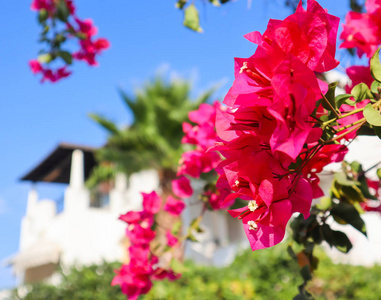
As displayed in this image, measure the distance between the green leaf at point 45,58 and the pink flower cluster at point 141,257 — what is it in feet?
2.65

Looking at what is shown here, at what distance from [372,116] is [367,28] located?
0.58 meters

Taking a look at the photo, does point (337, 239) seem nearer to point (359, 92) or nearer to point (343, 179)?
point (343, 179)

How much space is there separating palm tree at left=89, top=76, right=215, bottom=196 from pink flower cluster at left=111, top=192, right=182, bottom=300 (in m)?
7.67

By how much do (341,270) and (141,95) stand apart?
636cm

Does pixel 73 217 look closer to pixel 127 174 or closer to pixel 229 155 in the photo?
pixel 127 174

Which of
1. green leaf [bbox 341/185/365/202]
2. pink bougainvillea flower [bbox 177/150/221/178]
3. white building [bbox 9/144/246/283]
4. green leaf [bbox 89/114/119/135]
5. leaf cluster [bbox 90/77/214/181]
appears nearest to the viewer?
green leaf [bbox 341/185/365/202]

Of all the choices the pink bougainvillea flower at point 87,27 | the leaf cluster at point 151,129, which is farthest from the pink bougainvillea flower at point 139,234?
the leaf cluster at point 151,129

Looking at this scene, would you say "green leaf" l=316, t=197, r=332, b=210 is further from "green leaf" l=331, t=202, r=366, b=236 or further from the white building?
the white building

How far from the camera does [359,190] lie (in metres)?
1.05

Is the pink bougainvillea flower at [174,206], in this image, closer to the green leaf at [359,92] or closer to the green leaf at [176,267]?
the green leaf at [176,267]

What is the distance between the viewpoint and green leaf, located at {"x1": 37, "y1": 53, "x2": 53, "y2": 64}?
1.86 meters

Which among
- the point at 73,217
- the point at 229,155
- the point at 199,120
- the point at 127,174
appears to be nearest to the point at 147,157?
the point at 127,174

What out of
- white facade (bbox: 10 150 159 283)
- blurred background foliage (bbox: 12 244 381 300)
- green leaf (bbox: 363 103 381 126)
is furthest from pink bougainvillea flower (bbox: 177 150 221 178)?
white facade (bbox: 10 150 159 283)

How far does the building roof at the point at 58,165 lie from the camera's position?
15089 millimetres
